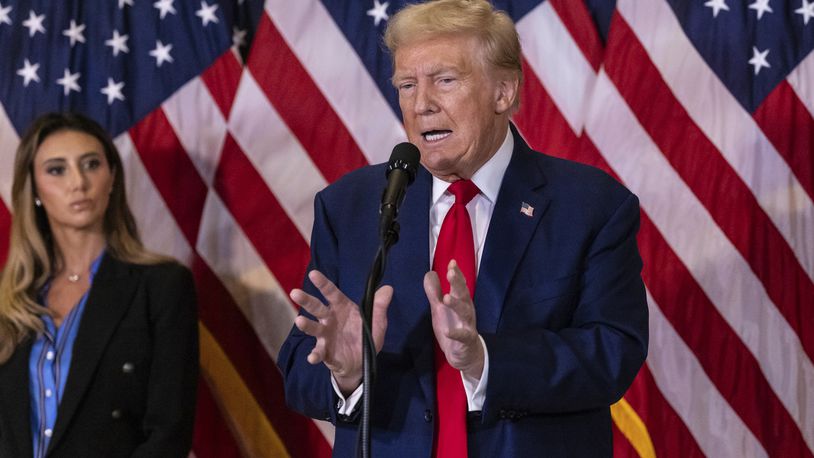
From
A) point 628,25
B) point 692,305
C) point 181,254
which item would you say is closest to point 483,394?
point 692,305

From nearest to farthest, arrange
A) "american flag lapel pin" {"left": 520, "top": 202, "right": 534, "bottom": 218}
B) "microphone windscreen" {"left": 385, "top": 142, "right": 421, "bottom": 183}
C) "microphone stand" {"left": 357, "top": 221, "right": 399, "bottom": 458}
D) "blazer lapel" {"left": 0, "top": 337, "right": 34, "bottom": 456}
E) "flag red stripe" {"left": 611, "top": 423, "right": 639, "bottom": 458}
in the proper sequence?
"microphone stand" {"left": 357, "top": 221, "right": 399, "bottom": 458} → "microphone windscreen" {"left": 385, "top": 142, "right": 421, "bottom": 183} → "american flag lapel pin" {"left": 520, "top": 202, "right": 534, "bottom": 218} → "blazer lapel" {"left": 0, "top": 337, "right": 34, "bottom": 456} → "flag red stripe" {"left": 611, "top": 423, "right": 639, "bottom": 458}

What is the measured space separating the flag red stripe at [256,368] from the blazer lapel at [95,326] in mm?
357

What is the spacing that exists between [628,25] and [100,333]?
178 cm

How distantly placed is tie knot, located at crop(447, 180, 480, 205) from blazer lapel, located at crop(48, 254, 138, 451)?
141cm

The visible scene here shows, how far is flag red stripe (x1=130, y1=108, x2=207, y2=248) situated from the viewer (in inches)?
135

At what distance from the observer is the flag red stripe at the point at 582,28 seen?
3.16 m

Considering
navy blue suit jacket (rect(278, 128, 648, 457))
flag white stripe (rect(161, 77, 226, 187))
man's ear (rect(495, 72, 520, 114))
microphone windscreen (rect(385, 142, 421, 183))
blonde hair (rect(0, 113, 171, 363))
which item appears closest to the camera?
microphone windscreen (rect(385, 142, 421, 183))

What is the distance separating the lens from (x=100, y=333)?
297 cm

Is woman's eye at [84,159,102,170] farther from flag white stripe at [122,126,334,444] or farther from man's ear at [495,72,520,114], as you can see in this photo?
man's ear at [495,72,520,114]

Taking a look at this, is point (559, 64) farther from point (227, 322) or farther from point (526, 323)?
point (526, 323)

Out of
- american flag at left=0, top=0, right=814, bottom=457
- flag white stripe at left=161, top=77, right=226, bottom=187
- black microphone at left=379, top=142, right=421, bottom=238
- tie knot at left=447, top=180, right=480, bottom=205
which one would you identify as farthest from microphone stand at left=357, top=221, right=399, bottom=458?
flag white stripe at left=161, top=77, right=226, bottom=187

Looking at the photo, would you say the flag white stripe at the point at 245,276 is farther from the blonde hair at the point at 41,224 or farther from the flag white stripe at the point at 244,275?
the blonde hair at the point at 41,224

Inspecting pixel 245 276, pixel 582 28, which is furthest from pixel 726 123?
pixel 245 276

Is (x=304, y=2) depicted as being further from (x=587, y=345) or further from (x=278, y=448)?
(x=587, y=345)
